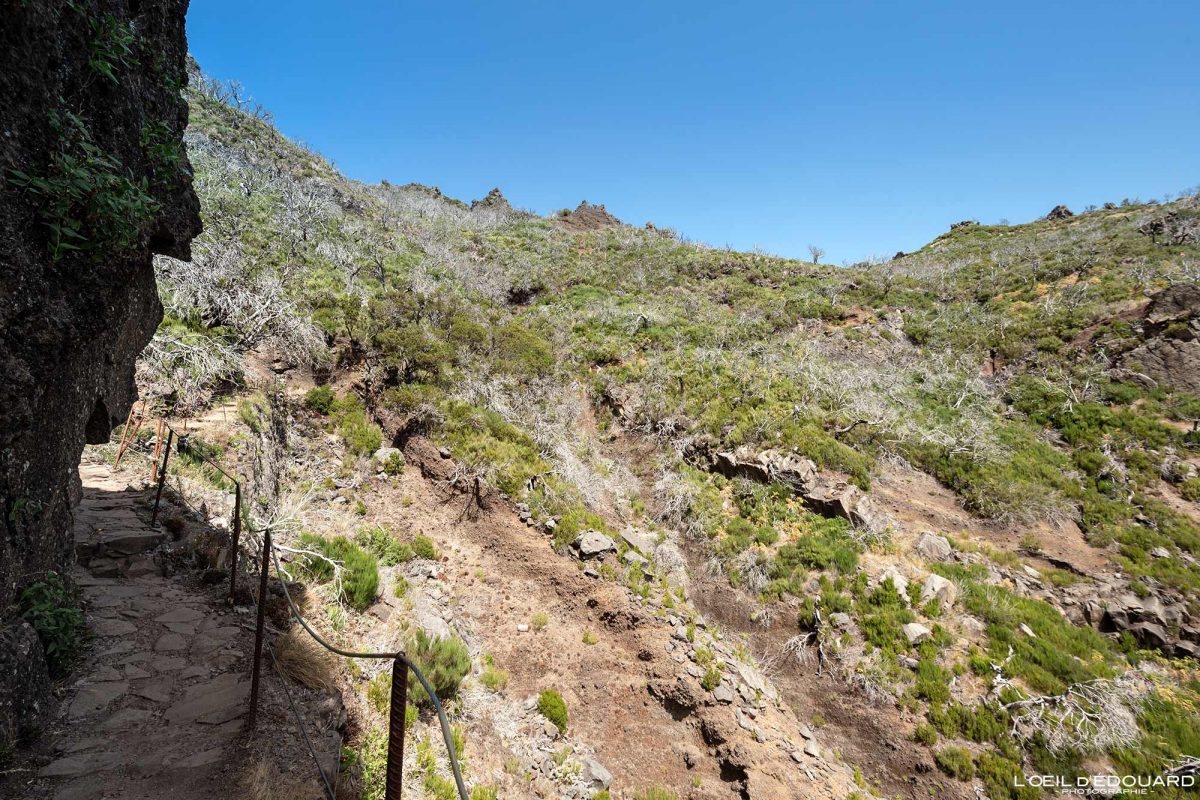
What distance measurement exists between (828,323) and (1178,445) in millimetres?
11212

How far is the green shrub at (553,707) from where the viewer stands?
23.5 feet

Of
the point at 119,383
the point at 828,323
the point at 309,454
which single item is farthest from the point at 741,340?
the point at 119,383

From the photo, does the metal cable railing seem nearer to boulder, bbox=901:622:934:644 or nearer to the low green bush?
the low green bush

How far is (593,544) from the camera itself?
9.62 meters

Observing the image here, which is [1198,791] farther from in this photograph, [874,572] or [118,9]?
[118,9]

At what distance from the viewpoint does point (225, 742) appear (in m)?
3.99

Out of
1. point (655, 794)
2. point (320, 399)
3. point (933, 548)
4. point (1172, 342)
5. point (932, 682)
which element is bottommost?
point (655, 794)

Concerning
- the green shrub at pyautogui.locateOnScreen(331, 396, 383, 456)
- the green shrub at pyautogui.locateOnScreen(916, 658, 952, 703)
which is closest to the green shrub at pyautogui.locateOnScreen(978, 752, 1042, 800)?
the green shrub at pyautogui.locateOnScreen(916, 658, 952, 703)

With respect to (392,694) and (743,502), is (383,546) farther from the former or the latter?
(743,502)

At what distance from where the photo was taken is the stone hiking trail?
3.45 m

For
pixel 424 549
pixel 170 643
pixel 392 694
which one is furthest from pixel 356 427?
pixel 392 694

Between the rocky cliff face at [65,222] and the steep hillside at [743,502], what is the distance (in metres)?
3.93

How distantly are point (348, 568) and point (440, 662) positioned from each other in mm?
2324

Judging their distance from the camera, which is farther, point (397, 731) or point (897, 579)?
point (897, 579)
